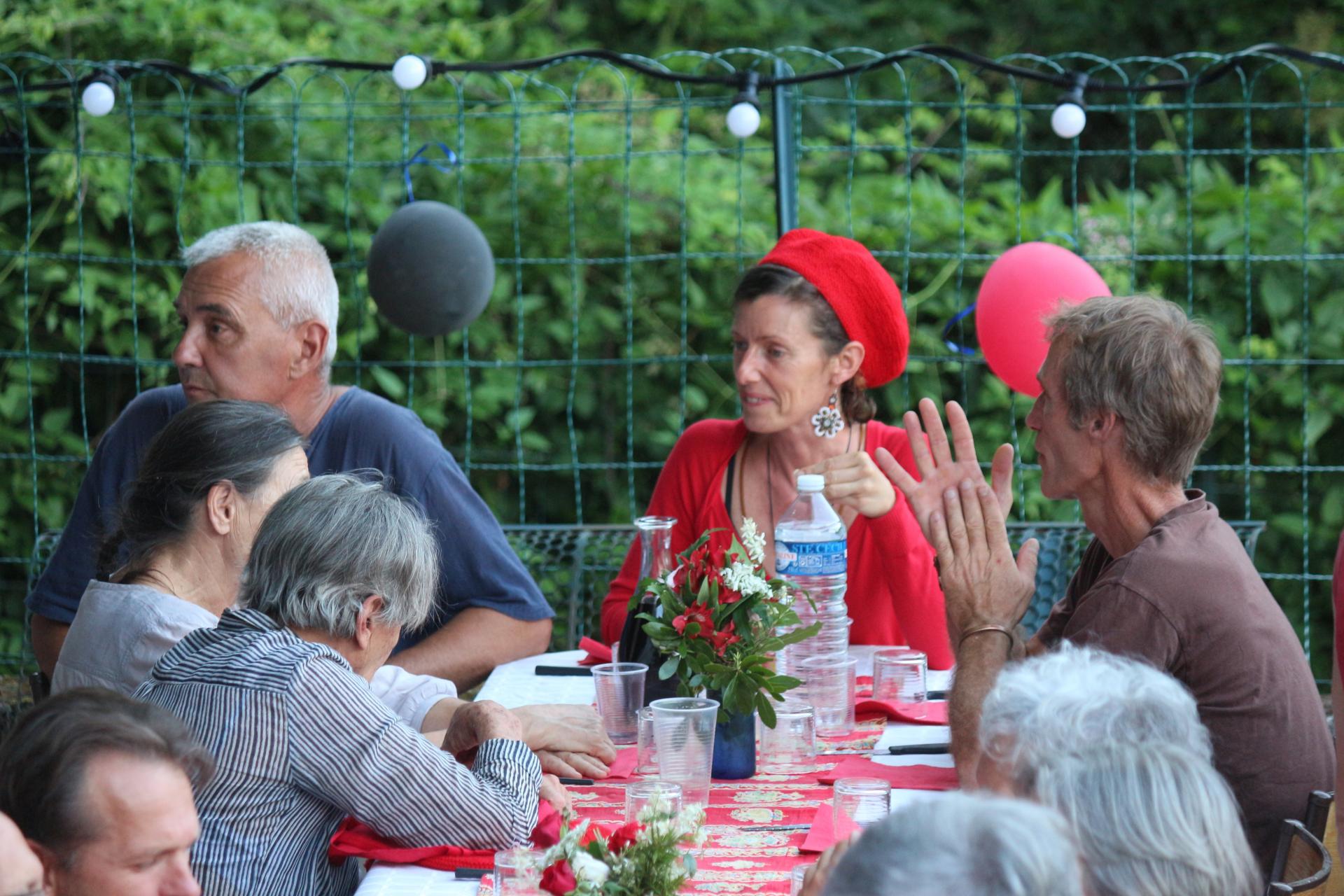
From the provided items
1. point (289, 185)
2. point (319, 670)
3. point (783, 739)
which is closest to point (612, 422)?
point (289, 185)

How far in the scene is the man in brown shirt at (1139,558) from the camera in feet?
6.88

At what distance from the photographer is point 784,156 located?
4230 millimetres

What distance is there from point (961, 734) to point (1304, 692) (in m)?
0.51

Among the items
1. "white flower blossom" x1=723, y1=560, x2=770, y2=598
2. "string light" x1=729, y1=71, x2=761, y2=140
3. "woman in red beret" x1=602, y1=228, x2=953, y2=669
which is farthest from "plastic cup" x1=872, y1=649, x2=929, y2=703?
"string light" x1=729, y1=71, x2=761, y2=140

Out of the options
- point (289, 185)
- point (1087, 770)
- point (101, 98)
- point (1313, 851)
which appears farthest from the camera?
point (289, 185)

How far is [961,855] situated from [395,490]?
2.44m

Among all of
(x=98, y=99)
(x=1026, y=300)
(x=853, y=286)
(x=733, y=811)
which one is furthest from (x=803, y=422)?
(x=98, y=99)

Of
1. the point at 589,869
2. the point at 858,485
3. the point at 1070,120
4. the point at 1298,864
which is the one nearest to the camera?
the point at 589,869

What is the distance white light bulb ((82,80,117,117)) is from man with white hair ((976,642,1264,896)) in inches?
137

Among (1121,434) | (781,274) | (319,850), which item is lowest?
(319,850)

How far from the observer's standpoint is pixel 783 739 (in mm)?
2352

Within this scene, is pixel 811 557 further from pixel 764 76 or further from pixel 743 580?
pixel 764 76

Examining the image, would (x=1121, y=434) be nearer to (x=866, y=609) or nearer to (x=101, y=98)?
(x=866, y=609)

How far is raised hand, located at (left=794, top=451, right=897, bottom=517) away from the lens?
3.05 metres
